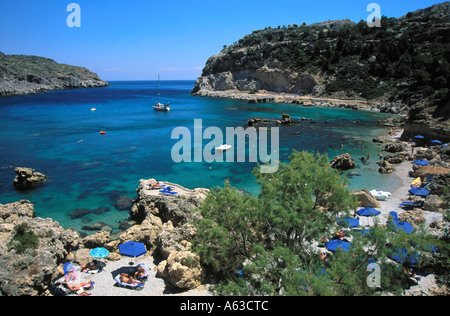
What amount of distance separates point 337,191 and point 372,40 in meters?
109

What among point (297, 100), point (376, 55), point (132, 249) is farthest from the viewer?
point (297, 100)

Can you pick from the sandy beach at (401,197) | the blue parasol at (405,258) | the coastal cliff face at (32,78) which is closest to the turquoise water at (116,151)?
the sandy beach at (401,197)

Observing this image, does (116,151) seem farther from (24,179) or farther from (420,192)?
(420,192)

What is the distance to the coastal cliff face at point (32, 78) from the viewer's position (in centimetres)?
12138

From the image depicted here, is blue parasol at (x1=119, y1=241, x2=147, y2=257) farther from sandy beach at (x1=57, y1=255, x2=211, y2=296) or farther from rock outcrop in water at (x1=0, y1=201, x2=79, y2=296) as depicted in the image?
rock outcrop in water at (x1=0, y1=201, x2=79, y2=296)

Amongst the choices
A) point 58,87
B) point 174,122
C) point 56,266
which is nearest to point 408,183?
point 56,266

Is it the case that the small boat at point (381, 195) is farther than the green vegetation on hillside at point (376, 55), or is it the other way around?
the green vegetation on hillside at point (376, 55)

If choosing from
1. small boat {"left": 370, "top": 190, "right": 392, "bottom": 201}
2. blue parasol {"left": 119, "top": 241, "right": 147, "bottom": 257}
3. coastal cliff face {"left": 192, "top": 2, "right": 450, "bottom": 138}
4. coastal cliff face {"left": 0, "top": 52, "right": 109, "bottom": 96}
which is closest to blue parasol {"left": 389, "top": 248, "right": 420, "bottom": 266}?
small boat {"left": 370, "top": 190, "right": 392, "bottom": 201}

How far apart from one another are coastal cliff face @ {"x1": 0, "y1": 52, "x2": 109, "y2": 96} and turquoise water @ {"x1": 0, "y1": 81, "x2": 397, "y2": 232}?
50.3 metres

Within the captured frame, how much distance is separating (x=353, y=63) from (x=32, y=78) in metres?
140

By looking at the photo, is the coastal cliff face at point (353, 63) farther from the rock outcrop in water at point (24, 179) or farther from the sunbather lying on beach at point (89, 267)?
the rock outcrop in water at point (24, 179)

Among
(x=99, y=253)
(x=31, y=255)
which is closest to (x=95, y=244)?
(x=99, y=253)

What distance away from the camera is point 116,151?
146ft

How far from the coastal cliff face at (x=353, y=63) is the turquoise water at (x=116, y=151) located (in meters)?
14.3
